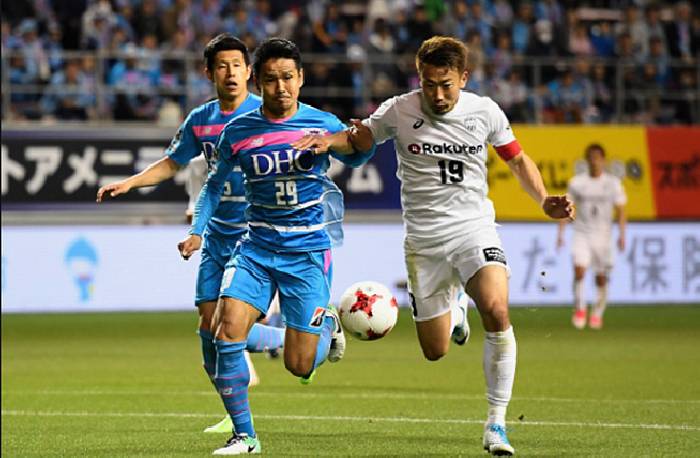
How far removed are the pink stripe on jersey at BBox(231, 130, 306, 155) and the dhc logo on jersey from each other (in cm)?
5

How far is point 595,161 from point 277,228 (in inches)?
430

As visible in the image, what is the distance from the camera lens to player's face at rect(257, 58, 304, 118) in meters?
7.69

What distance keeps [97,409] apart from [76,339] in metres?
7.36

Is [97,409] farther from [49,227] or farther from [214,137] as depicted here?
[49,227]

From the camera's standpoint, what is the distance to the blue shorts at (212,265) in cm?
863

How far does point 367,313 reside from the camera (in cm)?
877

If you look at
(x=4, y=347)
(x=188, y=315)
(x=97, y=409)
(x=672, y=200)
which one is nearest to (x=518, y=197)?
(x=672, y=200)

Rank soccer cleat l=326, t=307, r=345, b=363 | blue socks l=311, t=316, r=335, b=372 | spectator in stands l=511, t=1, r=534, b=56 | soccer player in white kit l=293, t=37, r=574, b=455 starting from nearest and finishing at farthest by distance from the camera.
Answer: soccer player in white kit l=293, t=37, r=574, b=455
blue socks l=311, t=316, r=335, b=372
soccer cleat l=326, t=307, r=345, b=363
spectator in stands l=511, t=1, r=534, b=56

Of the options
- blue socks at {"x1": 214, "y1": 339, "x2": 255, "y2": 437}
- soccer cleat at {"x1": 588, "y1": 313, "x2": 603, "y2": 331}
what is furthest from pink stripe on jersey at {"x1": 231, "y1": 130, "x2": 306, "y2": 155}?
soccer cleat at {"x1": 588, "y1": 313, "x2": 603, "y2": 331}

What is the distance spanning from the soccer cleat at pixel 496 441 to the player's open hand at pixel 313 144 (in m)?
1.73

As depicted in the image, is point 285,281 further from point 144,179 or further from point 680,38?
point 680,38

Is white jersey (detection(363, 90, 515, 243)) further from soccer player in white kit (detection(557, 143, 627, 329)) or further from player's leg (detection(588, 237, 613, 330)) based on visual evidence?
player's leg (detection(588, 237, 613, 330))

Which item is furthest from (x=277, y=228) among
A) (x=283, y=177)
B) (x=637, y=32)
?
(x=637, y=32)

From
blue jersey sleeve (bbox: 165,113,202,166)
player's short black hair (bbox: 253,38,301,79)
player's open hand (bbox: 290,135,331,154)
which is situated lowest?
blue jersey sleeve (bbox: 165,113,202,166)
